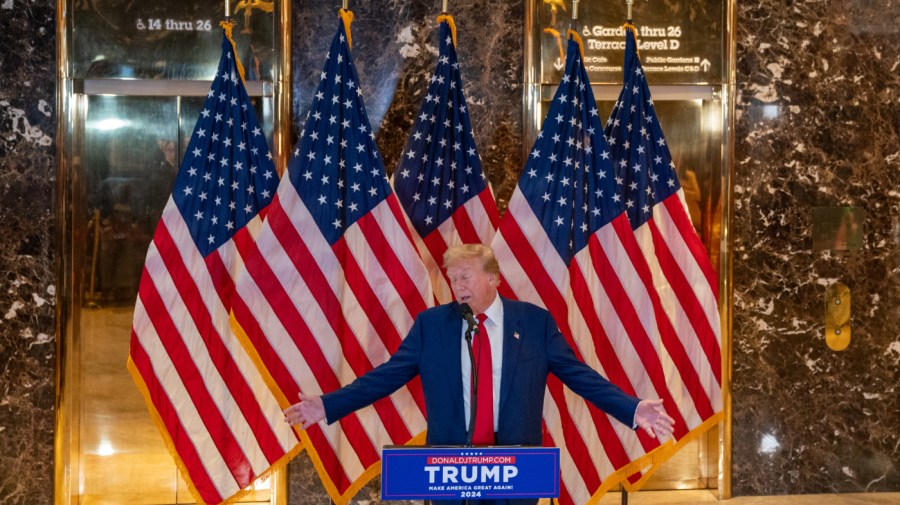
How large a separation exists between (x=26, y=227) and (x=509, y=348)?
319cm

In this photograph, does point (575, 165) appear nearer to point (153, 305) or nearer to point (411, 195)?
point (411, 195)

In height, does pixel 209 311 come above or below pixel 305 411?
above

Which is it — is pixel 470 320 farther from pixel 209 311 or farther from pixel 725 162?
pixel 725 162

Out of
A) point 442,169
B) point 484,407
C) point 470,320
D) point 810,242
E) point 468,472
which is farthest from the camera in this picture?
point 810,242

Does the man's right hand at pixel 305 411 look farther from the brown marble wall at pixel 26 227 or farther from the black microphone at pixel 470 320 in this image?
the brown marble wall at pixel 26 227

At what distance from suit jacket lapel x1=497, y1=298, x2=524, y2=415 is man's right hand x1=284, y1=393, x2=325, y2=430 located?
0.75 meters

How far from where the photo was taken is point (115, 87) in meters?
5.61

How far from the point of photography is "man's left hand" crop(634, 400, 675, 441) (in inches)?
147

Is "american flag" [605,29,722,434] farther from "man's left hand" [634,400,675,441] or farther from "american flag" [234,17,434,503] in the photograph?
"man's left hand" [634,400,675,441]

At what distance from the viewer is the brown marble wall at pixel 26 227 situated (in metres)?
5.54

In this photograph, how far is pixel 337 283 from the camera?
4.86 metres

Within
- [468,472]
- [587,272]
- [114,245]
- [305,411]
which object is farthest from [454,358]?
[114,245]

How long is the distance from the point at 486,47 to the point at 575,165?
1164mm

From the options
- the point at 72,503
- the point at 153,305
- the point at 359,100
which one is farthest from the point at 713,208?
the point at 72,503
